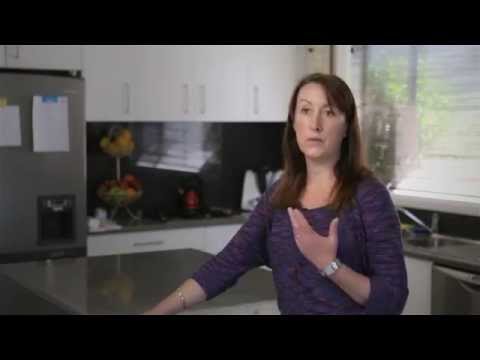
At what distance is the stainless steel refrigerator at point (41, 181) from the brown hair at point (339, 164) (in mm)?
2261

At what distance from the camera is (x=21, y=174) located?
11.7ft

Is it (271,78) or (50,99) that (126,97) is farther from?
(271,78)

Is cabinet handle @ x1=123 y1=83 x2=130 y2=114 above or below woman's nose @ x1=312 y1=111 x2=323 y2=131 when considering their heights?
above

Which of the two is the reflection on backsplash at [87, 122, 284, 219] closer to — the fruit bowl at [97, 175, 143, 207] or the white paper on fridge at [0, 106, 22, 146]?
the fruit bowl at [97, 175, 143, 207]

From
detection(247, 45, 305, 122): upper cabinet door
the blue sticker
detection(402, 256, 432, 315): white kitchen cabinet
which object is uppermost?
detection(247, 45, 305, 122): upper cabinet door

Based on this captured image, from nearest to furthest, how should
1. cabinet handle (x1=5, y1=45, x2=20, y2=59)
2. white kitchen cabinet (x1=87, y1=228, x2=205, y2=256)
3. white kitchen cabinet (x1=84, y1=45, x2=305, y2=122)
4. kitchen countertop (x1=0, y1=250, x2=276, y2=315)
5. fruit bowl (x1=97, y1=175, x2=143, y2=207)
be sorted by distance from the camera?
Result: kitchen countertop (x1=0, y1=250, x2=276, y2=315) → cabinet handle (x1=5, y1=45, x2=20, y2=59) → white kitchen cabinet (x1=87, y1=228, x2=205, y2=256) → white kitchen cabinet (x1=84, y1=45, x2=305, y2=122) → fruit bowl (x1=97, y1=175, x2=143, y2=207)

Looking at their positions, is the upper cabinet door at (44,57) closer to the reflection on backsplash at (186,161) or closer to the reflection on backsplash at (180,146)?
the reflection on backsplash at (186,161)

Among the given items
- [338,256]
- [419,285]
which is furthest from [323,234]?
[419,285]

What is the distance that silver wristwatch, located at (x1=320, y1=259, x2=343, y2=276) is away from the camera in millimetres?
1385

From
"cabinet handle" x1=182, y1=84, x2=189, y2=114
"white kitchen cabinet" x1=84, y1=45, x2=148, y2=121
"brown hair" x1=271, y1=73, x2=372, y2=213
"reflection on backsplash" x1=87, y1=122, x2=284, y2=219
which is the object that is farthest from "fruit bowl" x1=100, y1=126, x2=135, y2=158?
"brown hair" x1=271, y1=73, x2=372, y2=213

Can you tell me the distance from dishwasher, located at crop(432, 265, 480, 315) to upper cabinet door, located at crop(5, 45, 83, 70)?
219 centimetres

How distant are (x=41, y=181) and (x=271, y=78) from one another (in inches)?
68.8
